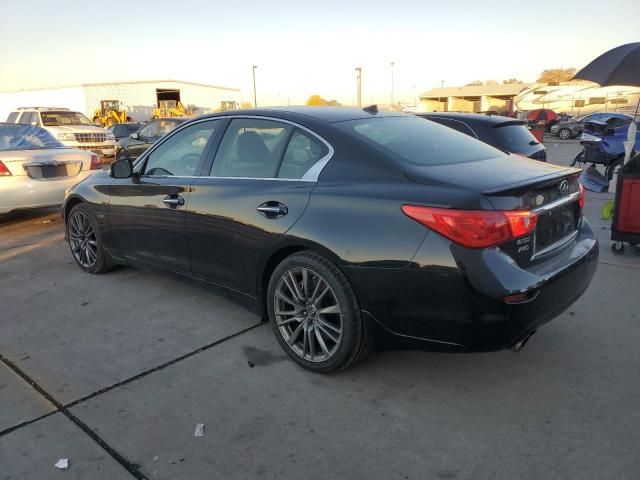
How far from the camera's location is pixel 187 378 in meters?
3.23

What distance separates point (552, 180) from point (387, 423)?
1.61 meters

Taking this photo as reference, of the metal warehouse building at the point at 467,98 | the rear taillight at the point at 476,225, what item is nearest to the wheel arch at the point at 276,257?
the rear taillight at the point at 476,225

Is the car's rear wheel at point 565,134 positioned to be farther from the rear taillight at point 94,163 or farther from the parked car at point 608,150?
the rear taillight at point 94,163

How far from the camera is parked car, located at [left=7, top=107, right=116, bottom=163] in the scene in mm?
14680

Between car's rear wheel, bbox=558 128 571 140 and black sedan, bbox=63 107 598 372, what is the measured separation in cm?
2902

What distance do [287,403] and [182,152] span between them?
231 centimetres

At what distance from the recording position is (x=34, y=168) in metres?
7.24

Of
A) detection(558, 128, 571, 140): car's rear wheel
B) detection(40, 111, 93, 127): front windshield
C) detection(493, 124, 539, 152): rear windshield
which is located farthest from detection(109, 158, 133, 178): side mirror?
detection(558, 128, 571, 140): car's rear wheel

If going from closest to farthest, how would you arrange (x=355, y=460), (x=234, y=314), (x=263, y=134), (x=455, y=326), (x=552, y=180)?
(x=355, y=460) → (x=455, y=326) → (x=552, y=180) → (x=263, y=134) → (x=234, y=314)

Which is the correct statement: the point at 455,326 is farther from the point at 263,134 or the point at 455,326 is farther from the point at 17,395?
the point at 17,395

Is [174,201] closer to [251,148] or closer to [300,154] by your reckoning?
[251,148]

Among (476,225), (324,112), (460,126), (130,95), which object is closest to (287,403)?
(476,225)

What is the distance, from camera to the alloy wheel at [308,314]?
311 cm

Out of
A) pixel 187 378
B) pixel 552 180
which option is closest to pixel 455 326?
pixel 552 180
